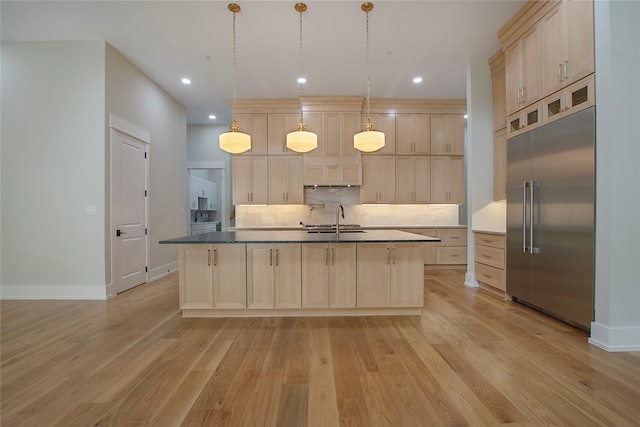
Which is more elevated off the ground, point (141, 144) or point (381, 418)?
point (141, 144)

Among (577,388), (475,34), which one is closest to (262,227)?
(475,34)

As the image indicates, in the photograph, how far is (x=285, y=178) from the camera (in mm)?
5812

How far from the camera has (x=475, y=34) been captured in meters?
3.71

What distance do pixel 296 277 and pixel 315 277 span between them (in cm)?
20

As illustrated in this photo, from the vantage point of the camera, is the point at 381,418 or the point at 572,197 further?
the point at 572,197

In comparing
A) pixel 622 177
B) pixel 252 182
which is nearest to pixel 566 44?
pixel 622 177

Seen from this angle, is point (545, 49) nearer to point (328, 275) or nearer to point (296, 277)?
point (328, 275)

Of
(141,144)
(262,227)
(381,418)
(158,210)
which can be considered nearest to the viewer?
(381,418)

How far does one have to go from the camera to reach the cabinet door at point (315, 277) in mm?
3080

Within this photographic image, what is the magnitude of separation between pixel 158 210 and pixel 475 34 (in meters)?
5.48

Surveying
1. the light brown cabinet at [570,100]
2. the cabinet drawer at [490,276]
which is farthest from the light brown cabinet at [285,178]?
the light brown cabinet at [570,100]

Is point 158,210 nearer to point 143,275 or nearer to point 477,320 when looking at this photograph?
point 143,275

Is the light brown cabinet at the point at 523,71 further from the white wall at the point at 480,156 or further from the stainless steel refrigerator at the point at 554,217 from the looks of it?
the white wall at the point at 480,156

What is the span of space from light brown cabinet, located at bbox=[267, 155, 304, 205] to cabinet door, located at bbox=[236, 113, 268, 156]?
0.29 metres
